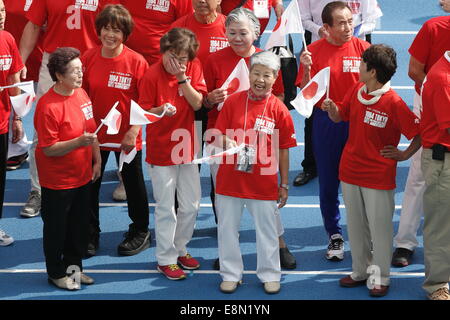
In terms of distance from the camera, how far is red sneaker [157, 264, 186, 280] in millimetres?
7691

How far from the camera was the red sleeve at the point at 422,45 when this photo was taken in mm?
7500

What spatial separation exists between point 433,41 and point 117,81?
8.41ft

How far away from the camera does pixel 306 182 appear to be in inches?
378

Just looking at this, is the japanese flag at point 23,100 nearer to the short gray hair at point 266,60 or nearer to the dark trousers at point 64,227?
the dark trousers at point 64,227

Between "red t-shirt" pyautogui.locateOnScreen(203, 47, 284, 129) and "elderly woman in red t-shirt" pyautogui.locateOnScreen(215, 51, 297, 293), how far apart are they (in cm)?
31

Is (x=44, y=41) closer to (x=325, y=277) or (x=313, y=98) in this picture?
(x=313, y=98)

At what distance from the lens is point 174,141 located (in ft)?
24.7

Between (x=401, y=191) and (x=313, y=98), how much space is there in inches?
95.5

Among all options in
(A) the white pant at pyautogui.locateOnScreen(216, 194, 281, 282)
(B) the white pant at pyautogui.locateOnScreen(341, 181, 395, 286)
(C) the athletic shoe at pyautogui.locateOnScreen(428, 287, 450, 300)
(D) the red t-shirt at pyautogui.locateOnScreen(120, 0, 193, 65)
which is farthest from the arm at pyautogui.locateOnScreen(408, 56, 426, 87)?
(D) the red t-shirt at pyautogui.locateOnScreen(120, 0, 193, 65)

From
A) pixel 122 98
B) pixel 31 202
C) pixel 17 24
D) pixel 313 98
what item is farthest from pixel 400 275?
pixel 17 24

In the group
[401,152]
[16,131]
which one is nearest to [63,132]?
[16,131]

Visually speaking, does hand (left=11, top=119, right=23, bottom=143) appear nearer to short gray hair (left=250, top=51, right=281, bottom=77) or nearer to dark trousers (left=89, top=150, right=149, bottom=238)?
dark trousers (left=89, top=150, right=149, bottom=238)

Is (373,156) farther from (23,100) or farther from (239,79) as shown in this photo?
(23,100)
